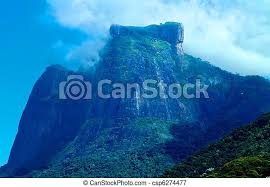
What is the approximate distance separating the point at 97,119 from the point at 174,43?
22.2 meters

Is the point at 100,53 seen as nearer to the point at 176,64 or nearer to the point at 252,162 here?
the point at 176,64

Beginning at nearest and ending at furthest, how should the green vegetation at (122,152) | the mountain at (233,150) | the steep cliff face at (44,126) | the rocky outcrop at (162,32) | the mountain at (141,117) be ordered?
the mountain at (233,150) < the green vegetation at (122,152) < the mountain at (141,117) < the steep cliff face at (44,126) < the rocky outcrop at (162,32)

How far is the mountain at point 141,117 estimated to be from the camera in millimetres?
50656

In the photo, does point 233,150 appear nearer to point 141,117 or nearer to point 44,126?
point 141,117

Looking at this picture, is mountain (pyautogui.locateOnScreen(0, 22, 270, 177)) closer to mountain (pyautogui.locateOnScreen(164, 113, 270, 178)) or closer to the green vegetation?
the green vegetation

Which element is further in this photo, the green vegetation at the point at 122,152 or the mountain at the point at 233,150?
the green vegetation at the point at 122,152

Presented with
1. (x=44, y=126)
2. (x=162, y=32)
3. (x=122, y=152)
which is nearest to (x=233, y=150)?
(x=122, y=152)

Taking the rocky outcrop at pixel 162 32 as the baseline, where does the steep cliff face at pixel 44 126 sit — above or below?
below

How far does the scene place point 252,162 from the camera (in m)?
13.4

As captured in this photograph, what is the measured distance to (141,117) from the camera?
2581 inches

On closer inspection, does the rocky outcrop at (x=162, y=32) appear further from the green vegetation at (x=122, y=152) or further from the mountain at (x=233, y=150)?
the mountain at (x=233, y=150)

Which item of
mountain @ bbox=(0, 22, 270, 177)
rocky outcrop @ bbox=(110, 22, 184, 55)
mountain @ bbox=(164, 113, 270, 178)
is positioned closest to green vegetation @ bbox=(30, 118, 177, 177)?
mountain @ bbox=(0, 22, 270, 177)

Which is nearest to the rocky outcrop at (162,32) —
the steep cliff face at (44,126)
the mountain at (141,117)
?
the mountain at (141,117)
